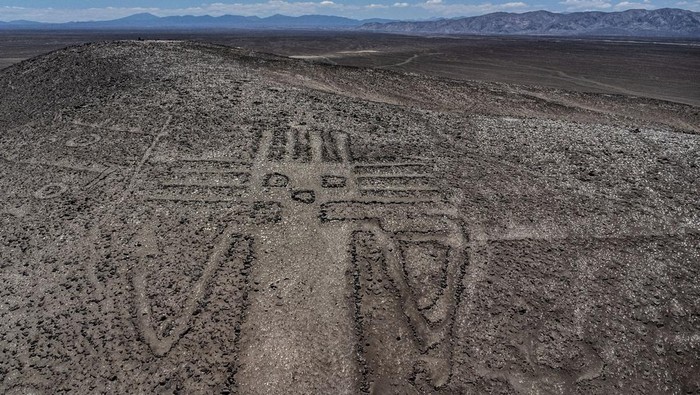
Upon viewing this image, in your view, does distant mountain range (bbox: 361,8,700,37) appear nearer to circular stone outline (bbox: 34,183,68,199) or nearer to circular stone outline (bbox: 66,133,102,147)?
circular stone outline (bbox: 66,133,102,147)

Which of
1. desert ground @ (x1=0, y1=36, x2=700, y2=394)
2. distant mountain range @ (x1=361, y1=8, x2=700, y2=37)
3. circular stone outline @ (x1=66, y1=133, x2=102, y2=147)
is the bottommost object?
desert ground @ (x1=0, y1=36, x2=700, y2=394)

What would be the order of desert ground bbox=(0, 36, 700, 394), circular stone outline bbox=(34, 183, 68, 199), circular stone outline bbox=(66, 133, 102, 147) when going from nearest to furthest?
1. desert ground bbox=(0, 36, 700, 394)
2. circular stone outline bbox=(34, 183, 68, 199)
3. circular stone outline bbox=(66, 133, 102, 147)

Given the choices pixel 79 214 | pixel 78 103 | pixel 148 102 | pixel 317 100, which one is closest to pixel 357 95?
pixel 317 100

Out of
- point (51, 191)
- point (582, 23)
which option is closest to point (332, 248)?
point (51, 191)

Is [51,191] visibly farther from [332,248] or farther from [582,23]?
[582,23]

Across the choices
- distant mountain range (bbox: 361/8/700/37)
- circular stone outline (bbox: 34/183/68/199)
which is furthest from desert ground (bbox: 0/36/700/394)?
distant mountain range (bbox: 361/8/700/37)

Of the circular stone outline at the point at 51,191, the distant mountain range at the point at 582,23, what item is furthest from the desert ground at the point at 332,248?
the distant mountain range at the point at 582,23

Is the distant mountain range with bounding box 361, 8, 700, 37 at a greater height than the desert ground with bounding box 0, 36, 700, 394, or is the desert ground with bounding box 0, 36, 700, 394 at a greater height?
the distant mountain range with bounding box 361, 8, 700, 37
